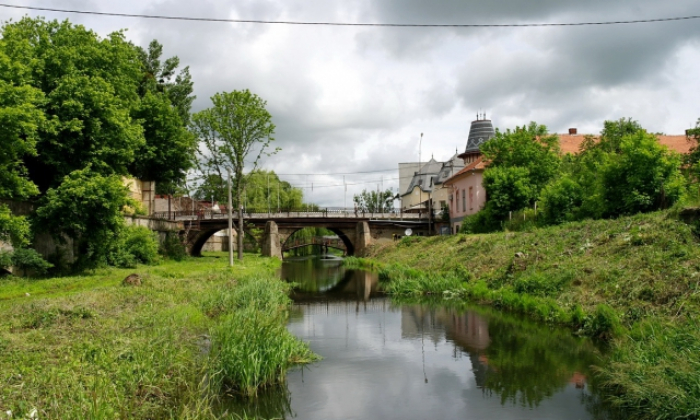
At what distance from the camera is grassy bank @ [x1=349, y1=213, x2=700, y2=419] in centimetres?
878

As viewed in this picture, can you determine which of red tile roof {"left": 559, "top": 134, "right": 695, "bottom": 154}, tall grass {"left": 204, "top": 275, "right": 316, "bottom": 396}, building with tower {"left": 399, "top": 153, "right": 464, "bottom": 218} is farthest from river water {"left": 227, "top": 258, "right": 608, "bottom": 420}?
building with tower {"left": 399, "top": 153, "right": 464, "bottom": 218}

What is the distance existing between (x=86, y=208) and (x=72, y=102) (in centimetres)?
479

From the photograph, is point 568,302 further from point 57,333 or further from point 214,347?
point 57,333

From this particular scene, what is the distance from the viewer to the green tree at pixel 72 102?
80.5 ft

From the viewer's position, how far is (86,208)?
77.3 feet

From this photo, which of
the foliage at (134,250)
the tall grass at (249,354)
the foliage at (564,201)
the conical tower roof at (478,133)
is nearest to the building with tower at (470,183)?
the conical tower roof at (478,133)

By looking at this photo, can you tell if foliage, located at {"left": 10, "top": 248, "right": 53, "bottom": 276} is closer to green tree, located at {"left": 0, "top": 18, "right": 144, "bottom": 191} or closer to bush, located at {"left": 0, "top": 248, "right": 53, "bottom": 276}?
bush, located at {"left": 0, "top": 248, "right": 53, "bottom": 276}

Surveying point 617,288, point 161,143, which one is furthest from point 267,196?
point 617,288

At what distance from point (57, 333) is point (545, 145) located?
38583mm

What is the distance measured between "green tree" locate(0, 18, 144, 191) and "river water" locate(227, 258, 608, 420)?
1398cm

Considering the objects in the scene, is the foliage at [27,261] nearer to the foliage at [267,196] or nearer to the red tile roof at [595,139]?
the red tile roof at [595,139]

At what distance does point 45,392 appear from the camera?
24.3 feet

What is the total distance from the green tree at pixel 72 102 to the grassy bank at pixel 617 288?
14.9 meters

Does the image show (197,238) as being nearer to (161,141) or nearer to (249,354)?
(161,141)
